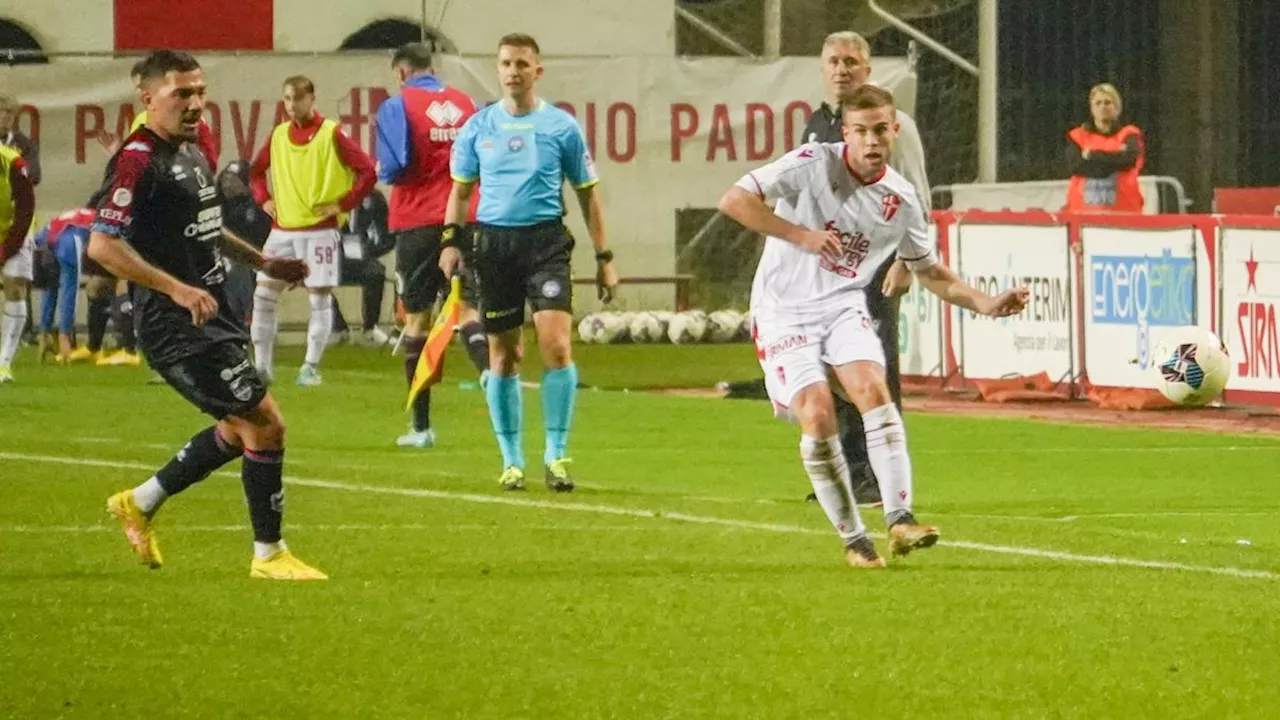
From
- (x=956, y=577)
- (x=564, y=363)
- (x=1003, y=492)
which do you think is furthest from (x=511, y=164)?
(x=956, y=577)

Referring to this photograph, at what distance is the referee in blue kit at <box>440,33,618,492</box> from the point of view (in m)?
12.6

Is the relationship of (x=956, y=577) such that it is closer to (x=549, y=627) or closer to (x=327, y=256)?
(x=549, y=627)

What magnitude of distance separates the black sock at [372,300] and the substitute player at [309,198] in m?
4.55

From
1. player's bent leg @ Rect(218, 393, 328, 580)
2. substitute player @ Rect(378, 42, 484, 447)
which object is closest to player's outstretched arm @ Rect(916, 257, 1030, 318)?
player's bent leg @ Rect(218, 393, 328, 580)

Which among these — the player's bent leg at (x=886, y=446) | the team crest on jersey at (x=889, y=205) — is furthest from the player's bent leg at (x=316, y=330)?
the player's bent leg at (x=886, y=446)

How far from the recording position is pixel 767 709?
22.7 feet

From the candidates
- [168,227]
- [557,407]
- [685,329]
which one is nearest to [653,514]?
[557,407]

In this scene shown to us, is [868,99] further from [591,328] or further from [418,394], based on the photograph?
[591,328]

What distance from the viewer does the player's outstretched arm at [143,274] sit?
9.09 meters

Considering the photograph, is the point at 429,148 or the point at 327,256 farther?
the point at 327,256

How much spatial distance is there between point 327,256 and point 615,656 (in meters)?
12.2

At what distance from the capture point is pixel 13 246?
15.5 m

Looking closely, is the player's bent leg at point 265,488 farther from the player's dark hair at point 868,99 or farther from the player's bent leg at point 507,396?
the player's bent leg at point 507,396

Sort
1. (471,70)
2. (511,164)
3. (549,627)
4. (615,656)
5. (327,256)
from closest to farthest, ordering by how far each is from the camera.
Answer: (615,656), (549,627), (511,164), (327,256), (471,70)
